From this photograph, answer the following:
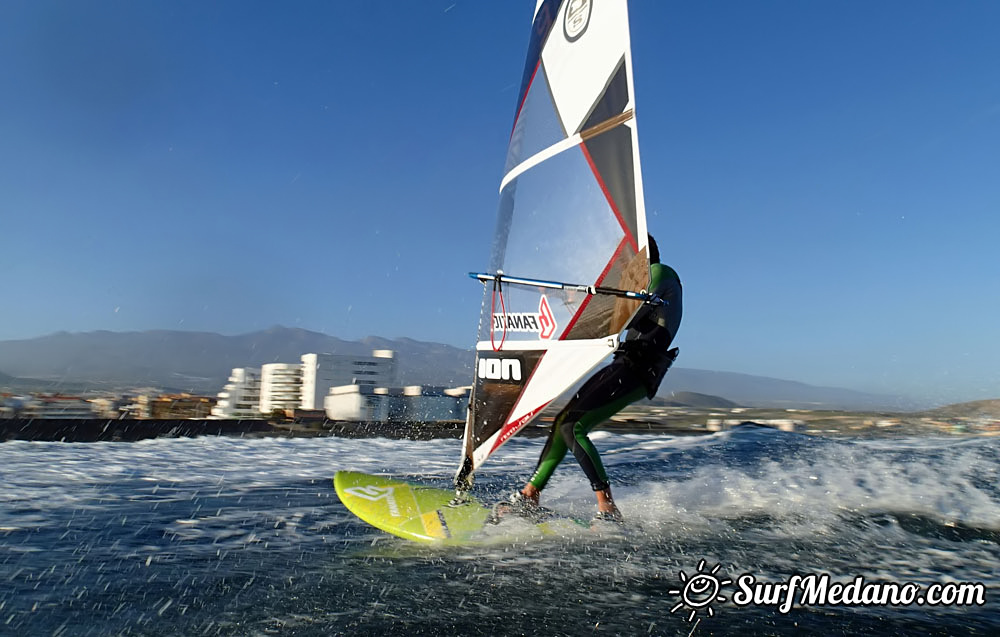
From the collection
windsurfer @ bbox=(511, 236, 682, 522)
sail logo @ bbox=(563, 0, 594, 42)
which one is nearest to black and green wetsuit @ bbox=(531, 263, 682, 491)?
windsurfer @ bbox=(511, 236, 682, 522)

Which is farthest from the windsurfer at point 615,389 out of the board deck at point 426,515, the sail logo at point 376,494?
the sail logo at point 376,494

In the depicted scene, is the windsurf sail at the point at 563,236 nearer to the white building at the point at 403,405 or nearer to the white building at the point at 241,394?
the white building at the point at 403,405

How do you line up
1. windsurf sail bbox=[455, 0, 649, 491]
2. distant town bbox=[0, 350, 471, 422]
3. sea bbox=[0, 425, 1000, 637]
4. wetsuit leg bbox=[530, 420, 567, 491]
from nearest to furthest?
sea bbox=[0, 425, 1000, 637] < windsurf sail bbox=[455, 0, 649, 491] < wetsuit leg bbox=[530, 420, 567, 491] < distant town bbox=[0, 350, 471, 422]

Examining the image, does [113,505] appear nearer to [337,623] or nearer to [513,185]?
[337,623]

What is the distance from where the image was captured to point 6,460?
15.5ft

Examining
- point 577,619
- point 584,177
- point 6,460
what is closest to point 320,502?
point 577,619

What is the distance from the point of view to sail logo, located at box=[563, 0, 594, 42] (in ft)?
11.8

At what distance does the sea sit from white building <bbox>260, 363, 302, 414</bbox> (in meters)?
10.5

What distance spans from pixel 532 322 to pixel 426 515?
1.21 metres

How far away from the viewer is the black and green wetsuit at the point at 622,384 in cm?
338

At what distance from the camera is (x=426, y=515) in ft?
10.2

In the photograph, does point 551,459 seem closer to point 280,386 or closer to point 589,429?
point 589,429

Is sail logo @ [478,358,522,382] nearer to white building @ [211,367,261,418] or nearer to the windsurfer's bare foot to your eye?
the windsurfer's bare foot

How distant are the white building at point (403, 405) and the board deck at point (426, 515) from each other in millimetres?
6201
